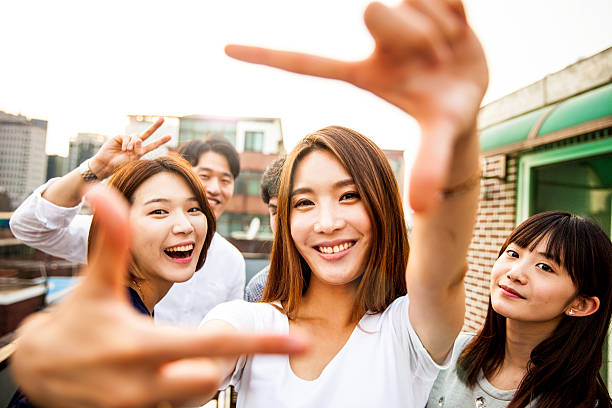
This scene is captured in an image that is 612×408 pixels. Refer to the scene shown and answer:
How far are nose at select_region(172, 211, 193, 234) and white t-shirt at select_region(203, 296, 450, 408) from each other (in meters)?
0.51

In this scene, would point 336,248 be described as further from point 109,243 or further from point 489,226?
point 489,226

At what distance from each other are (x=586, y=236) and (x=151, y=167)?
191 centimetres

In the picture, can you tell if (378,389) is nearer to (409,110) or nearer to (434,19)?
(409,110)

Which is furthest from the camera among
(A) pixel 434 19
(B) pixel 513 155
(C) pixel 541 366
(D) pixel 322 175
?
(B) pixel 513 155

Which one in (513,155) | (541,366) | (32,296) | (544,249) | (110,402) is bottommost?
(32,296)

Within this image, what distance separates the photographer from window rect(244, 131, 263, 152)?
→ 26.5m

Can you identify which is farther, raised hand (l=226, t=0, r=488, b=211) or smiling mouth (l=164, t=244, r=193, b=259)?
smiling mouth (l=164, t=244, r=193, b=259)

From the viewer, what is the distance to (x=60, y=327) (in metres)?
0.55

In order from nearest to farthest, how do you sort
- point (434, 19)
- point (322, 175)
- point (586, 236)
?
point (434, 19) < point (322, 175) < point (586, 236)

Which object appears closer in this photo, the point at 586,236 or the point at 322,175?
the point at 322,175

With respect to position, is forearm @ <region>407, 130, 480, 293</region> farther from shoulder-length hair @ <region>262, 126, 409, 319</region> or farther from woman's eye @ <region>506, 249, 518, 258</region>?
woman's eye @ <region>506, 249, 518, 258</region>

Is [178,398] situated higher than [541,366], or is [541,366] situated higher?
[178,398]

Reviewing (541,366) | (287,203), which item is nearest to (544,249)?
(541,366)

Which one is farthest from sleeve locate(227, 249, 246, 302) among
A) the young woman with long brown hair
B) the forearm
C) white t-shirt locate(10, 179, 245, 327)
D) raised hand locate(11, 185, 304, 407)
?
raised hand locate(11, 185, 304, 407)
